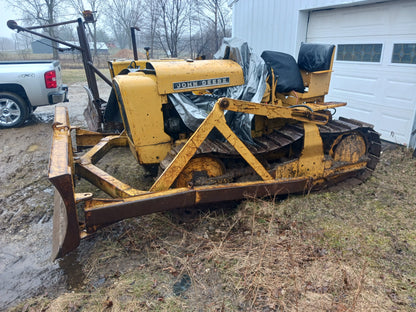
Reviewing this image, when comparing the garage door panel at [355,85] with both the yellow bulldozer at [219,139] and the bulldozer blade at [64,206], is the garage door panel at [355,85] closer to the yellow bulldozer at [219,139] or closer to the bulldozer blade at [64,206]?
the yellow bulldozer at [219,139]

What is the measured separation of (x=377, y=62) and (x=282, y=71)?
3.49 m

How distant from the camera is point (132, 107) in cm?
372

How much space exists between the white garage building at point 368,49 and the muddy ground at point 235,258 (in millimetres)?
2267

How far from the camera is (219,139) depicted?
404cm

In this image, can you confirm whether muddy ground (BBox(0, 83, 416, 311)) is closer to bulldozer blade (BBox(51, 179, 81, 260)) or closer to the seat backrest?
bulldozer blade (BBox(51, 179, 81, 260))

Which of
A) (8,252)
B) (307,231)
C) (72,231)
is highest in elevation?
(72,231)

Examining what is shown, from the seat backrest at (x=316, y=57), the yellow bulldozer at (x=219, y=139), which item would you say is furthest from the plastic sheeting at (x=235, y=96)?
the seat backrest at (x=316, y=57)

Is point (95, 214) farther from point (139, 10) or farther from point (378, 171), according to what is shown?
point (139, 10)

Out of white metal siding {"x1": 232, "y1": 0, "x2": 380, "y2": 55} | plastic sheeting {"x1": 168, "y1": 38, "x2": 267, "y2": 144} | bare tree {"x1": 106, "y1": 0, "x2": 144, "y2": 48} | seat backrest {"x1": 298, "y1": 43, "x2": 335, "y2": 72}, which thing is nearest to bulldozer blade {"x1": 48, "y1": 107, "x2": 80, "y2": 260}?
plastic sheeting {"x1": 168, "y1": 38, "x2": 267, "y2": 144}

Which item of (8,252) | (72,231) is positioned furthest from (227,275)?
(8,252)

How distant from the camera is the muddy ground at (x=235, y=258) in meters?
2.68

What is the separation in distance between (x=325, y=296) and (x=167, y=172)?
6.26ft

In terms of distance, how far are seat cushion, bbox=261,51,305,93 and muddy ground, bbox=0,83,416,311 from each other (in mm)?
1561

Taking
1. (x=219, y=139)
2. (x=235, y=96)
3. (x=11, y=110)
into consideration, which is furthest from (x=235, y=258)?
(x=11, y=110)
